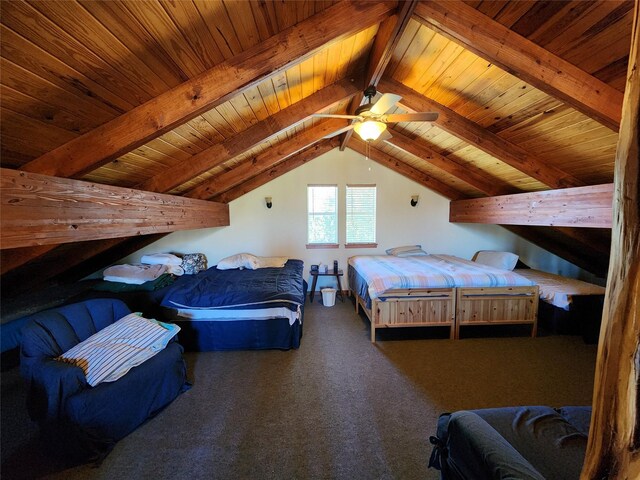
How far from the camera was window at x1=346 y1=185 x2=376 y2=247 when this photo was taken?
4.75m

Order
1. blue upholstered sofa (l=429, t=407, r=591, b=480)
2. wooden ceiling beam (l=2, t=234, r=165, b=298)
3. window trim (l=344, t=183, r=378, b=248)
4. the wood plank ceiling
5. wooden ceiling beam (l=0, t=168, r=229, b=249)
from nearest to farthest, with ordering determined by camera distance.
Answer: blue upholstered sofa (l=429, t=407, r=591, b=480), the wood plank ceiling, wooden ceiling beam (l=0, t=168, r=229, b=249), wooden ceiling beam (l=2, t=234, r=165, b=298), window trim (l=344, t=183, r=378, b=248)

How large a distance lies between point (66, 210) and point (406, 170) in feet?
14.8

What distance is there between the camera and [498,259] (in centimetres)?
420

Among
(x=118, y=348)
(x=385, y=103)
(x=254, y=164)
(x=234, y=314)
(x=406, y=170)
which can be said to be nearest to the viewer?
(x=118, y=348)

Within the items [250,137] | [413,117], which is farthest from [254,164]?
[413,117]

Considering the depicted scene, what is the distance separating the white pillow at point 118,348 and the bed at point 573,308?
14.6ft

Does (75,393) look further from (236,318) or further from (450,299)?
(450,299)

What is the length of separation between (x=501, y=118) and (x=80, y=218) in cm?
363

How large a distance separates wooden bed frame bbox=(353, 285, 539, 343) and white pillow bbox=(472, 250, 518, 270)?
3.37ft

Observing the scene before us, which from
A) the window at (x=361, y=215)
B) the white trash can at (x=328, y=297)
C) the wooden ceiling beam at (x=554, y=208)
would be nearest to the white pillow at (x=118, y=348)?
the white trash can at (x=328, y=297)

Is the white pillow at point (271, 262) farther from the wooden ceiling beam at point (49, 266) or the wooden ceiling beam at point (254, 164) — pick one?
A: the wooden ceiling beam at point (49, 266)

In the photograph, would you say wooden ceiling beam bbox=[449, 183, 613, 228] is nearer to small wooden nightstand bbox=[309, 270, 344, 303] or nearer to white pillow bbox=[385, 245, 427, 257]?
white pillow bbox=[385, 245, 427, 257]

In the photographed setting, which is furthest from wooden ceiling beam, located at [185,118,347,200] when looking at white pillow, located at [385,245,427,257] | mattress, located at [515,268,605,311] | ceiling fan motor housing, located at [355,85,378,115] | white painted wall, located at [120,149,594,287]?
mattress, located at [515,268,605,311]

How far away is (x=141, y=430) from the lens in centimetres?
177
